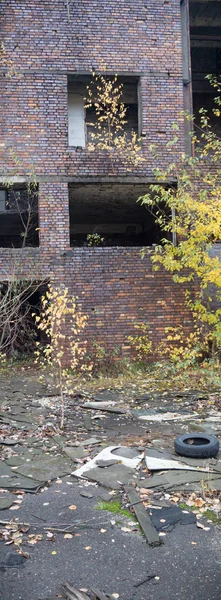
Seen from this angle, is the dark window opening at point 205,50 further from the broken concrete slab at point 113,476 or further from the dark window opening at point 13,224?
the broken concrete slab at point 113,476

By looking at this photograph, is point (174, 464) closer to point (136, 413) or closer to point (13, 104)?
point (136, 413)

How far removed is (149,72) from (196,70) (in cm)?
393

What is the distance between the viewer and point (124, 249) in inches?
462

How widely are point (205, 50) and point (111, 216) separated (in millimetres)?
5854

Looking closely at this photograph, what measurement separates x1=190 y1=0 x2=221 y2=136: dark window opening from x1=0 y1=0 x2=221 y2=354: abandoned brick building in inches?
60.6

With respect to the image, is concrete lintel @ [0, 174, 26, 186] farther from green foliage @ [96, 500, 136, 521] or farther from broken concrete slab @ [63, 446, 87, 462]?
green foliage @ [96, 500, 136, 521]

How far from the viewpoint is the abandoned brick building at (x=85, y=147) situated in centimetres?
1148

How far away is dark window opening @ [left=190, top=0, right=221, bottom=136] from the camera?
44.0 feet

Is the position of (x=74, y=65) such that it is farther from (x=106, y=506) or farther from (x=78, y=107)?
(x=106, y=506)

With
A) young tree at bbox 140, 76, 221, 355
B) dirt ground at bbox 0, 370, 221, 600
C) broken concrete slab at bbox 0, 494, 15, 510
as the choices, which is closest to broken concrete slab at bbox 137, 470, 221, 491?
dirt ground at bbox 0, 370, 221, 600

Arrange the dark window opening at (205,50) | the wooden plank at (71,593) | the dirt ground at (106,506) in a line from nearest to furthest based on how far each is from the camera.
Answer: the wooden plank at (71,593) < the dirt ground at (106,506) < the dark window opening at (205,50)

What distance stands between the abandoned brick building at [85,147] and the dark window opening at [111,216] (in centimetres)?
25

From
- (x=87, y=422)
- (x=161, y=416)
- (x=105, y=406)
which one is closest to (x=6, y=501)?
(x=87, y=422)

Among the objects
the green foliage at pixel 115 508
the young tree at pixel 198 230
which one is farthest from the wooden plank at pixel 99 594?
the young tree at pixel 198 230
